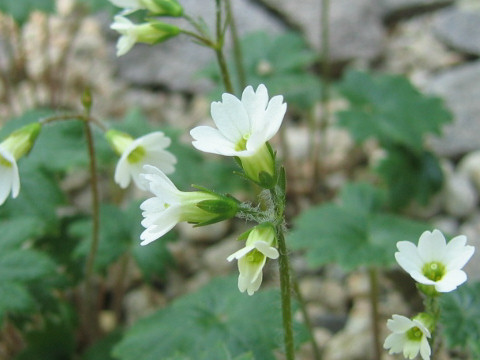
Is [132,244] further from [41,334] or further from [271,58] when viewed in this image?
[271,58]

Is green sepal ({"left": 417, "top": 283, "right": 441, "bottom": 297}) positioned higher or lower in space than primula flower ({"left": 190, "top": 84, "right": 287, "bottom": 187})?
lower

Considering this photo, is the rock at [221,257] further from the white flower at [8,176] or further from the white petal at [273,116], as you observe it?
the white petal at [273,116]

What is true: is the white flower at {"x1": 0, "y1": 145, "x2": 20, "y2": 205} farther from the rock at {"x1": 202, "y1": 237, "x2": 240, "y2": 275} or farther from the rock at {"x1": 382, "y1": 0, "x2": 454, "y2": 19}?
the rock at {"x1": 382, "y1": 0, "x2": 454, "y2": 19}

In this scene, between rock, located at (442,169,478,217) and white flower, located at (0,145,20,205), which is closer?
white flower, located at (0,145,20,205)

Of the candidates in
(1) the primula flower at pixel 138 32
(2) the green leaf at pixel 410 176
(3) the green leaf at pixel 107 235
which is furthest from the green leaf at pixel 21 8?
(2) the green leaf at pixel 410 176

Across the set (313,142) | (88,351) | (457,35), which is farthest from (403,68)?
(88,351)

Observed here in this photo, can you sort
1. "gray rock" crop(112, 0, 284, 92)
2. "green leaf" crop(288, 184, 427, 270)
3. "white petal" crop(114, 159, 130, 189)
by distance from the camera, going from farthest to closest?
"gray rock" crop(112, 0, 284, 92), "green leaf" crop(288, 184, 427, 270), "white petal" crop(114, 159, 130, 189)

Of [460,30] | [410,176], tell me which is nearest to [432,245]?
[410,176]

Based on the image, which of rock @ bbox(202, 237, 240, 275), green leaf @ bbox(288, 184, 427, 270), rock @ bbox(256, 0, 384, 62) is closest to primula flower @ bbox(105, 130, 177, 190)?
green leaf @ bbox(288, 184, 427, 270)

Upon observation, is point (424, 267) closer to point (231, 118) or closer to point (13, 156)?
point (231, 118)

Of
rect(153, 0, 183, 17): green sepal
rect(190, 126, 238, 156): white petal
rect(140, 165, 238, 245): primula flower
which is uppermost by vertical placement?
rect(153, 0, 183, 17): green sepal
